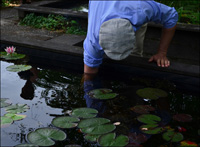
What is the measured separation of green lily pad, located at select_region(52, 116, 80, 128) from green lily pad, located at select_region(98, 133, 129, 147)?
242 mm

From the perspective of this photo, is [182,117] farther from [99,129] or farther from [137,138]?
[99,129]

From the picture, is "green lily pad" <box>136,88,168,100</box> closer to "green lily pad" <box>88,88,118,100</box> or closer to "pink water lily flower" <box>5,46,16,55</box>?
"green lily pad" <box>88,88,118,100</box>

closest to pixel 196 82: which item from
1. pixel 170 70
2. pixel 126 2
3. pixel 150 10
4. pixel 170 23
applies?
pixel 170 70

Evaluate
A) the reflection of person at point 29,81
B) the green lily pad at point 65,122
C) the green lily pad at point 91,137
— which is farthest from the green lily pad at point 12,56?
the green lily pad at point 91,137

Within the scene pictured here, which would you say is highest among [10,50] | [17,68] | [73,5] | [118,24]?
[118,24]

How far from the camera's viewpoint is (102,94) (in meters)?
2.48

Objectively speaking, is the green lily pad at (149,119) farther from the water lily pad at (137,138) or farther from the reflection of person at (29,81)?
the reflection of person at (29,81)

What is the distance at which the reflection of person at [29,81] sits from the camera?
2480mm

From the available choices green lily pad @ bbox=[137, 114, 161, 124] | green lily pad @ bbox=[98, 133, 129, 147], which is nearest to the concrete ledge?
green lily pad @ bbox=[137, 114, 161, 124]

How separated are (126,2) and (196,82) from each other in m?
0.93

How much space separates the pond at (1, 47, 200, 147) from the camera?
1954 millimetres

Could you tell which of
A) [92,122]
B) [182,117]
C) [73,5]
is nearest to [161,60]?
[182,117]

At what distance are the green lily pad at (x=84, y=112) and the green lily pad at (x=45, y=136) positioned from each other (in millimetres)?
237

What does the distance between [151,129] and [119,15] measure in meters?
0.83
